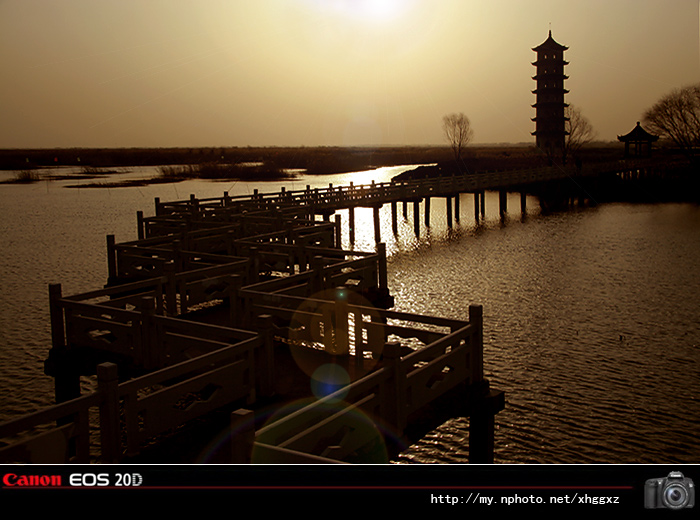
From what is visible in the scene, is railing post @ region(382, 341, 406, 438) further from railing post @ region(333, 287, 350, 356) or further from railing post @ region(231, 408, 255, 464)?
railing post @ region(231, 408, 255, 464)

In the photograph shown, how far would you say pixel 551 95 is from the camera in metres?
72.8

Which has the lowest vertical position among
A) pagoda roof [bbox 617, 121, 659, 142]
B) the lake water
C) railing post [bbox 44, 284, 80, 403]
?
the lake water

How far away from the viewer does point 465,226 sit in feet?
133

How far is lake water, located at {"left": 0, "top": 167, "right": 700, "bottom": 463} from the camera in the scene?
1020 cm

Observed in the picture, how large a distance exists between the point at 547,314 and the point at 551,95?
2418 inches

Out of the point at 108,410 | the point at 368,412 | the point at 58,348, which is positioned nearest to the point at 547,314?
the point at 368,412

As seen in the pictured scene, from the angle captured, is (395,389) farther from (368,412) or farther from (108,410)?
(108,410)
